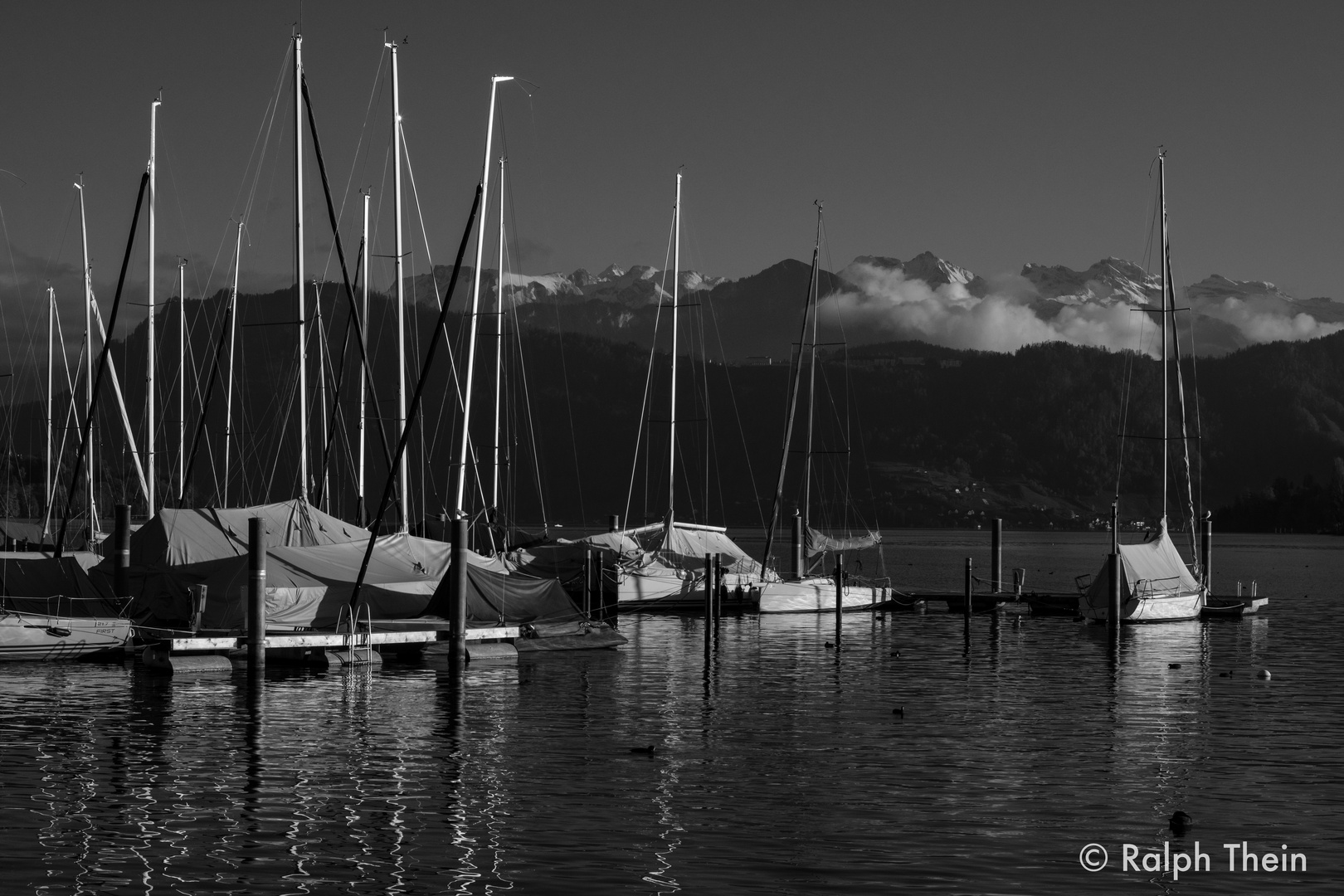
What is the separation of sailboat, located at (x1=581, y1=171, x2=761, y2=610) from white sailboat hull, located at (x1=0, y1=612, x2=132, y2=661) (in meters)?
23.3

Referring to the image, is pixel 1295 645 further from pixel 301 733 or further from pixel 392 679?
pixel 301 733

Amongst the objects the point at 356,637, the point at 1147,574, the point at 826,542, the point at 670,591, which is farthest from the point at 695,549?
the point at 356,637

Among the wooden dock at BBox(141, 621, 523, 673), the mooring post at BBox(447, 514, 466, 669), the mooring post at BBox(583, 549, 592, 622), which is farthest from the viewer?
the mooring post at BBox(583, 549, 592, 622)

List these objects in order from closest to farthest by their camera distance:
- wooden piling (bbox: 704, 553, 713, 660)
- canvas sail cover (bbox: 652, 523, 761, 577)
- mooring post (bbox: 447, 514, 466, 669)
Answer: mooring post (bbox: 447, 514, 466, 669)
wooden piling (bbox: 704, 553, 713, 660)
canvas sail cover (bbox: 652, 523, 761, 577)

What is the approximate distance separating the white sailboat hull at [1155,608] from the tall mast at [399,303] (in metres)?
29.6

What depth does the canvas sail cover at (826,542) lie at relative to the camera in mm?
84812

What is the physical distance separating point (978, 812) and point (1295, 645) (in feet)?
125

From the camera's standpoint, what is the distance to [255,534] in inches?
1414

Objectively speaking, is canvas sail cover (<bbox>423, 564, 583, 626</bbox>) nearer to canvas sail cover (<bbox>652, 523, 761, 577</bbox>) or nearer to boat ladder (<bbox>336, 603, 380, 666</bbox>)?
boat ladder (<bbox>336, 603, 380, 666</bbox>)

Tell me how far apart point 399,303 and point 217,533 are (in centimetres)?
1114

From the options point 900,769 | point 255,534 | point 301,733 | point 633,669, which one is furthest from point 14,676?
point 900,769

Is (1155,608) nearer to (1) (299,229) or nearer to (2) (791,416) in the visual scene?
(2) (791,416)

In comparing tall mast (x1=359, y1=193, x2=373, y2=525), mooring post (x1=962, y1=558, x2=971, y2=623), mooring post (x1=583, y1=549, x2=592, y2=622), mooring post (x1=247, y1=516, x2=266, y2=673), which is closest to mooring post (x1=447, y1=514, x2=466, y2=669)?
mooring post (x1=247, y1=516, x2=266, y2=673)

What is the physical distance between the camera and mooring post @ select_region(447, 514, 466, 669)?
38.5m
